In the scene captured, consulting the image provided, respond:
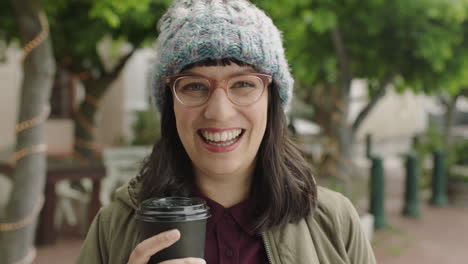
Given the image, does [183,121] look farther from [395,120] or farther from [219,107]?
[395,120]

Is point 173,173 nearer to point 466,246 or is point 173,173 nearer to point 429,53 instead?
point 429,53

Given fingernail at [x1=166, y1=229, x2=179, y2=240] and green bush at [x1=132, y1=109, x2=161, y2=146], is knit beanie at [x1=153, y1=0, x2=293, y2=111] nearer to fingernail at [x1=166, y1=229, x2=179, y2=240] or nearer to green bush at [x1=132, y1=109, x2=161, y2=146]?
fingernail at [x1=166, y1=229, x2=179, y2=240]

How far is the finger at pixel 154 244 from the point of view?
121 centimetres

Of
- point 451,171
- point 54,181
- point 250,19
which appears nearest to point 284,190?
point 250,19

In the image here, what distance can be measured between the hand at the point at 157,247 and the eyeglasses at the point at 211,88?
1.40 ft

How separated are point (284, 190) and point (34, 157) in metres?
2.97

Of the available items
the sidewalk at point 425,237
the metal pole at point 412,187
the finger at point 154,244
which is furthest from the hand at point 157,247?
the metal pole at point 412,187

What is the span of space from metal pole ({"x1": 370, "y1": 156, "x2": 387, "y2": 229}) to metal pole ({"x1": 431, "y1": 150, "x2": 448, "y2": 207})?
2.40 m

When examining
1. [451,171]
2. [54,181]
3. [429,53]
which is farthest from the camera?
[451,171]

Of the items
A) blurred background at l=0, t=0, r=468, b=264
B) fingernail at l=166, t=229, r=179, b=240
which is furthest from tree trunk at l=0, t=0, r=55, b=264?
fingernail at l=166, t=229, r=179, b=240

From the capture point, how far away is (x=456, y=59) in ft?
22.6

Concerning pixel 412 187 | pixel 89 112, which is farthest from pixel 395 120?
pixel 89 112

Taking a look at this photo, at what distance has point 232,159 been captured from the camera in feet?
4.89

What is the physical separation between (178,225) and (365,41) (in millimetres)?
5875
